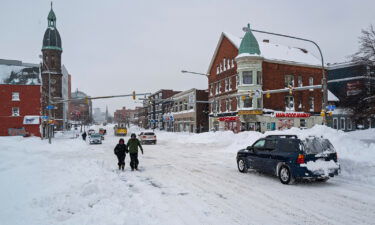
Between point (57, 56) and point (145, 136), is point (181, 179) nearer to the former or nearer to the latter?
point (145, 136)

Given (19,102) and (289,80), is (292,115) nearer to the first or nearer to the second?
(289,80)

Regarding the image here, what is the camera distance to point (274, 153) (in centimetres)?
1095

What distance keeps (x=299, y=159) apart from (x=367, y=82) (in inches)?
807

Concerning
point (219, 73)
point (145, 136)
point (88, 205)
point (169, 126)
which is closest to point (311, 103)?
point (219, 73)

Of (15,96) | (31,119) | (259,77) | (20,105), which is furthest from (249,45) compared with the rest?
(15,96)

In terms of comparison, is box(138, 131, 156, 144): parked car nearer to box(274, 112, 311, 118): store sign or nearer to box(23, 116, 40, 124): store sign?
box(274, 112, 311, 118): store sign

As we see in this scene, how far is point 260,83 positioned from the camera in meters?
43.6

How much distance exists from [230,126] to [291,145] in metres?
36.6

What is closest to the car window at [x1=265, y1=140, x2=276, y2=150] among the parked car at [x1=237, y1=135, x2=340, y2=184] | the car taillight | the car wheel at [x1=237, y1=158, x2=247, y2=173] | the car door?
the parked car at [x1=237, y1=135, x2=340, y2=184]

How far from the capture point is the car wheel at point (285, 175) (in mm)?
10086

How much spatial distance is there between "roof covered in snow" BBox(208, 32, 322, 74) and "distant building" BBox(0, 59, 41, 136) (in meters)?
32.7

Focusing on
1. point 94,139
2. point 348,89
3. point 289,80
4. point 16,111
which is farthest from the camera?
point 348,89

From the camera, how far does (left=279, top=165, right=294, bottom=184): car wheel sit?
1009 cm

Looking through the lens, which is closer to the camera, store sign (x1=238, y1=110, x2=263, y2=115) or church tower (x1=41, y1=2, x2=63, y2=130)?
store sign (x1=238, y1=110, x2=263, y2=115)
